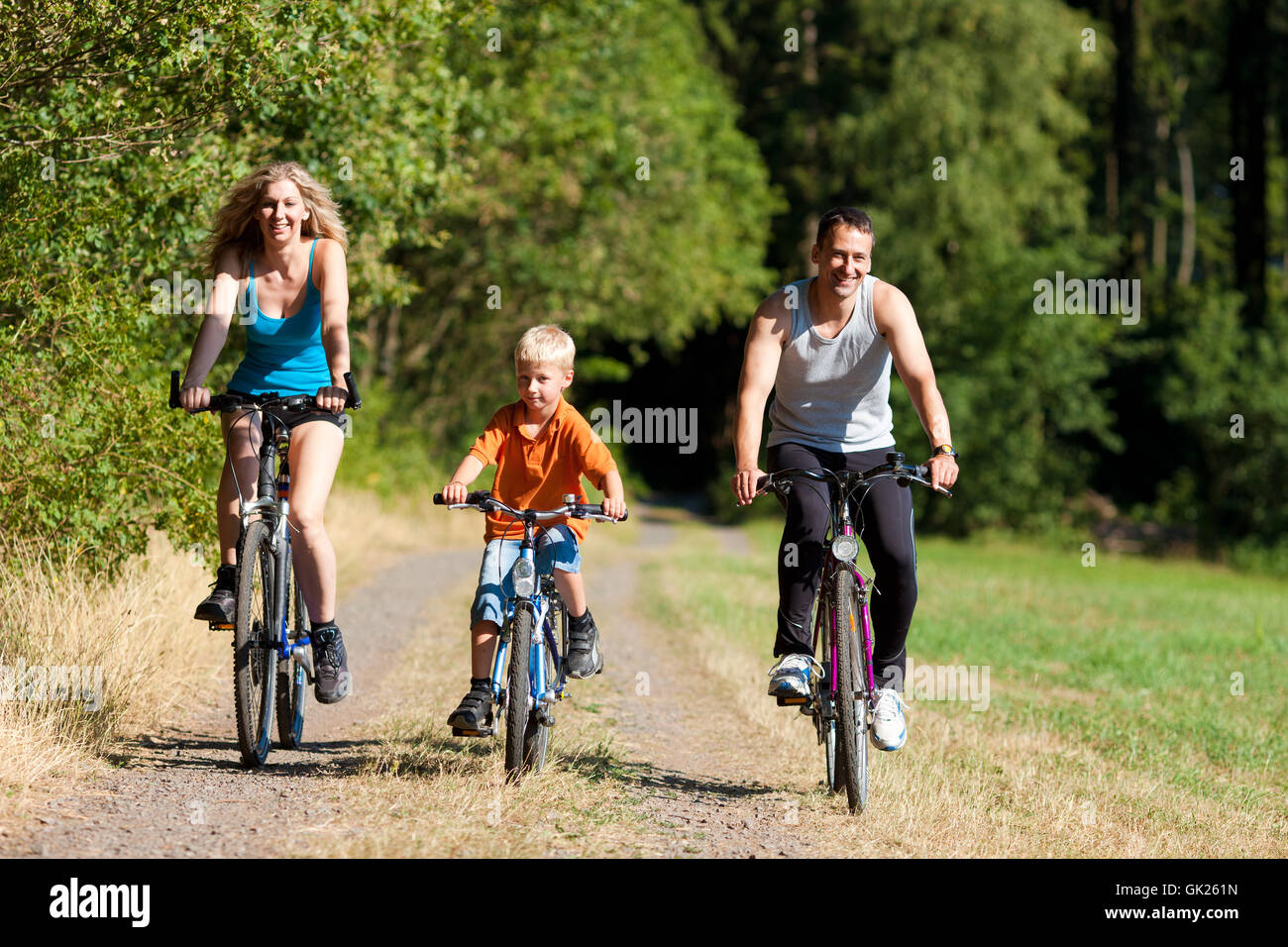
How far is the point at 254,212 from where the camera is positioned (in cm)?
590

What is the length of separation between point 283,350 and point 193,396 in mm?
529

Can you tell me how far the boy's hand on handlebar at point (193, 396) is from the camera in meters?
5.55

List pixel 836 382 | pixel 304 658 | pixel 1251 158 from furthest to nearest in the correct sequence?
pixel 1251 158 < pixel 304 658 < pixel 836 382

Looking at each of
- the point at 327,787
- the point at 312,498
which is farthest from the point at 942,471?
the point at 327,787

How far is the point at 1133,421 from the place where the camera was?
35844mm

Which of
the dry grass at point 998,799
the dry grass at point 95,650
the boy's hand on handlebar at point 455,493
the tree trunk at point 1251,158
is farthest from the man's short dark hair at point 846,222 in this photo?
the tree trunk at point 1251,158

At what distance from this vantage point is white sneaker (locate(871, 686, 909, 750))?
5.62 metres

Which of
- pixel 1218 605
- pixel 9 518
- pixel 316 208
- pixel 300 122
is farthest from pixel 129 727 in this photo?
pixel 1218 605

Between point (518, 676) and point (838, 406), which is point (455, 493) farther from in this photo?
point (838, 406)

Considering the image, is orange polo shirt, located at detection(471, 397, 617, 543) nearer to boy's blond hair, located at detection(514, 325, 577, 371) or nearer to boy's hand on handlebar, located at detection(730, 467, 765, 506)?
boy's blond hair, located at detection(514, 325, 577, 371)

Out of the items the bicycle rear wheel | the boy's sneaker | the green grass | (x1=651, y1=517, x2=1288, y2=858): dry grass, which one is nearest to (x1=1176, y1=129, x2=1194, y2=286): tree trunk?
the green grass

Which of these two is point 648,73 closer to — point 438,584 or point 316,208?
point 438,584

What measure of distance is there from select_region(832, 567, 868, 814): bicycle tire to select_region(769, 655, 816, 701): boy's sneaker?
0.14 meters
